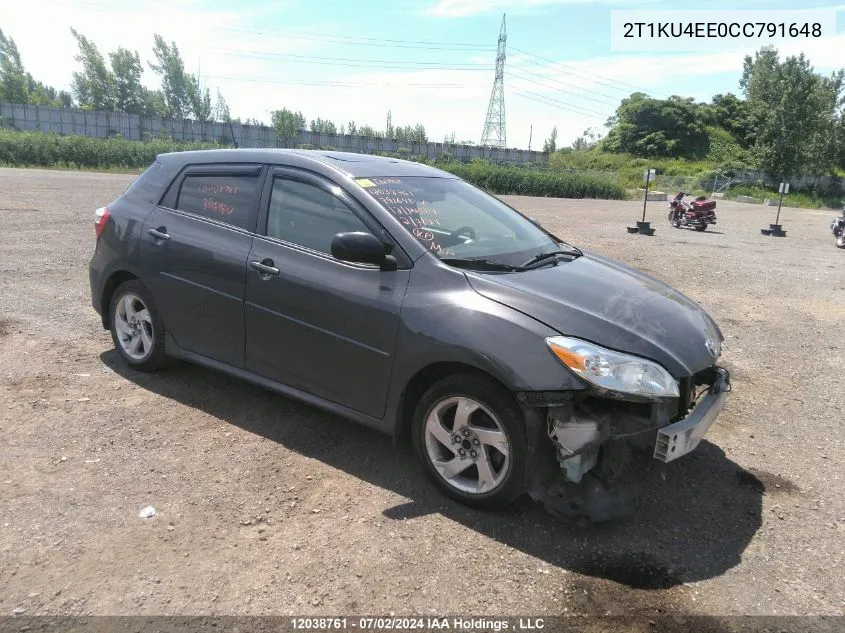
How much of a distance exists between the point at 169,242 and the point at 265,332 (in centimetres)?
114

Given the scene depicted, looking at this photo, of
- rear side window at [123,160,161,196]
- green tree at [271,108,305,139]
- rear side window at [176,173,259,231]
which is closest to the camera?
rear side window at [176,173,259,231]

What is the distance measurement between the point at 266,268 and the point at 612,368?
7.00 ft

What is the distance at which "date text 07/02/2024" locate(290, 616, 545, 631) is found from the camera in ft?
7.91

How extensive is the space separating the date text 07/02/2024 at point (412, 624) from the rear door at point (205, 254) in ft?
6.53

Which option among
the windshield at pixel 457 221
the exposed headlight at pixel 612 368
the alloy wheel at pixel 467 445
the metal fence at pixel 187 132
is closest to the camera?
the exposed headlight at pixel 612 368

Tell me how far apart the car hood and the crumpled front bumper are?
19cm

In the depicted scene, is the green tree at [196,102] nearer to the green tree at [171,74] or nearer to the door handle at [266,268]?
the green tree at [171,74]

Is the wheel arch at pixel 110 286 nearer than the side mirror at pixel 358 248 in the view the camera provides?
No

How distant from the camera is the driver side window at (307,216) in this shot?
3.67 m

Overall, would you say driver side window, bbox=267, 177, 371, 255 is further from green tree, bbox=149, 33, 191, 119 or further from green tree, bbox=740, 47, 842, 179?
green tree, bbox=149, 33, 191, 119

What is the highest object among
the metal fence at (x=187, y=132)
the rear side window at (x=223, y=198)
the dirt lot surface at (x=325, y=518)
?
the metal fence at (x=187, y=132)

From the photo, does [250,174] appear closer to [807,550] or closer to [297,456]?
[297,456]

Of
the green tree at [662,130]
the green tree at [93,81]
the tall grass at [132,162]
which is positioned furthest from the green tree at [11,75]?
the green tree at [662,130]

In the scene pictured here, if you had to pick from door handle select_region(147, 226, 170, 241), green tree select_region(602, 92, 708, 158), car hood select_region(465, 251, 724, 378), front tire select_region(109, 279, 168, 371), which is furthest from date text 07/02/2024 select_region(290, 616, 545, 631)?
green tree select_region(602, 92, 708, 158)
